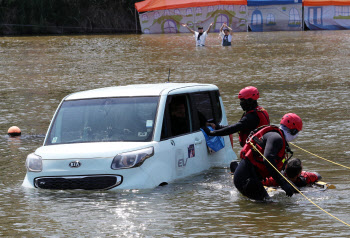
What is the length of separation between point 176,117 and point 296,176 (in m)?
1.81

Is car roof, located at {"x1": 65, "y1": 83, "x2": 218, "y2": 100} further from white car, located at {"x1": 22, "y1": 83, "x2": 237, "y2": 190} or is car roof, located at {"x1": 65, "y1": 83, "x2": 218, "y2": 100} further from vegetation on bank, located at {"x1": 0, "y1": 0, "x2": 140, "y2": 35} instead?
vegetation on bank, located at {"x1": 0, "y1": 0, "x2": 140, "y2": 35}

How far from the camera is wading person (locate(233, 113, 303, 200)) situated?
901 centimetres

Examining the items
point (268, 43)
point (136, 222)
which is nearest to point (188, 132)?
point (136, 222)

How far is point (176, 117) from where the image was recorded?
34.1 feet

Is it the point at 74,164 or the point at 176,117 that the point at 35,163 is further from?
the point at 176,117

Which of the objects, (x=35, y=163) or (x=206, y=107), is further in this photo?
(x=206, y=107)

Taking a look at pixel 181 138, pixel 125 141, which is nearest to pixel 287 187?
pixel 181 138

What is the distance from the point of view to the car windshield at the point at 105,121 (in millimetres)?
10055

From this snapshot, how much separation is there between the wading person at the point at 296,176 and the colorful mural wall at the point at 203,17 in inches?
2018

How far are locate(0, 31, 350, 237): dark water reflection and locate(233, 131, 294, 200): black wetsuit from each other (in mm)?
187

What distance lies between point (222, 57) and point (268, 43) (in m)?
10.0

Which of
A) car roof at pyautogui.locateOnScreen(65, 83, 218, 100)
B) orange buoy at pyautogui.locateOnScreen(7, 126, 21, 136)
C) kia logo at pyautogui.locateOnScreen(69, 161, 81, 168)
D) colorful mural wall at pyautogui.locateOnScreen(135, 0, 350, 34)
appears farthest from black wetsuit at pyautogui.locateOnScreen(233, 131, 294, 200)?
colorful mural wall at pyautogui.locateOnScreen(135, 0, 350, 34)

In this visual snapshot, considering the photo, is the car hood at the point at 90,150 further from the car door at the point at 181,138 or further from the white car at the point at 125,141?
the car door at the point at 181,138

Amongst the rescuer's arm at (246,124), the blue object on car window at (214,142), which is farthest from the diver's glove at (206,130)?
the rescuer's arm at (246,124)
